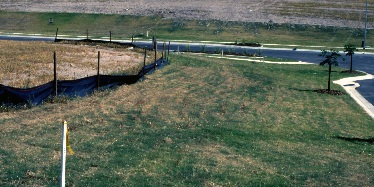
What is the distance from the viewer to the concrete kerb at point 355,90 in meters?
28.8

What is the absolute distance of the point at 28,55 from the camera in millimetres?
36500

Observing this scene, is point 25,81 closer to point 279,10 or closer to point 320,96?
point 320,96

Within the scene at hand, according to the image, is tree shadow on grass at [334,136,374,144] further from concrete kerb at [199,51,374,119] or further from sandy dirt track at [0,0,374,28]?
sandy dirt track at [0,0,374,28]

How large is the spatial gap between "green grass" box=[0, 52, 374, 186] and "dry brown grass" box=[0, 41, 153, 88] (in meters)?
3.96

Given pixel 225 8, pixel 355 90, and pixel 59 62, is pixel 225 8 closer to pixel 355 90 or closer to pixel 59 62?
pixel 355 90

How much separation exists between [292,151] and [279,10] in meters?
70.1

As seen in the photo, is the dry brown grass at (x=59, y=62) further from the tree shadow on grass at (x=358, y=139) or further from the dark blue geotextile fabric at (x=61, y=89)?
the tree shadow on grass at (x=358, y=139)

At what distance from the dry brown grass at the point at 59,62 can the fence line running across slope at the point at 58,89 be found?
2746 mm

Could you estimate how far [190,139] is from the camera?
1808cm

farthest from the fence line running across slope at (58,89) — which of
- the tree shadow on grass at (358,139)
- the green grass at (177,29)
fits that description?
the green grass at (177,29)

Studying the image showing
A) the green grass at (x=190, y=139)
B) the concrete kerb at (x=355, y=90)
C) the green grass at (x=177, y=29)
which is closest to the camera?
the green grass at (x=190, y=139)

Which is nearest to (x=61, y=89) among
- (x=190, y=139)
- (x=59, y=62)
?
(x=190, y=139)

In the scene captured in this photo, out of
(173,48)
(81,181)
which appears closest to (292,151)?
(81,181)

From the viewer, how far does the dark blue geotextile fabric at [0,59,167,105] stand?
20.8 metres
